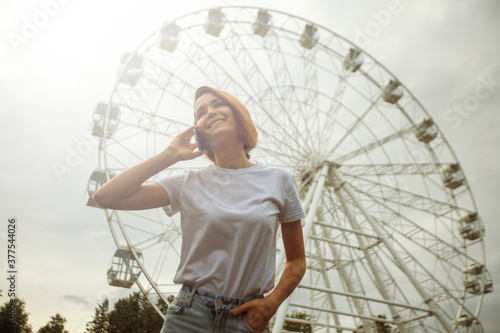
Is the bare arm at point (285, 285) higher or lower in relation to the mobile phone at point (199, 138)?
lower

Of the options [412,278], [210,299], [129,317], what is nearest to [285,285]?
[210,299]

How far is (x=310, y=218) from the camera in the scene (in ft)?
32.4

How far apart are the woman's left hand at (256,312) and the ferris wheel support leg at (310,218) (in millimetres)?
6314

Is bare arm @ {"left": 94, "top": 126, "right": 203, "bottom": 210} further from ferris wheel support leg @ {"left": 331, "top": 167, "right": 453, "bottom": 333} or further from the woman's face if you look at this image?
ferris wheel support leg @ {"left": 331, "top": 167, "right": 453, "bottom": 333}

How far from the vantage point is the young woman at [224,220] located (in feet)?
5.18

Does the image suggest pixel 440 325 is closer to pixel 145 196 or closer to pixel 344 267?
pixel 344 267

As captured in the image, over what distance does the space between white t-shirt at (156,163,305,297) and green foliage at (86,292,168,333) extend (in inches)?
1521

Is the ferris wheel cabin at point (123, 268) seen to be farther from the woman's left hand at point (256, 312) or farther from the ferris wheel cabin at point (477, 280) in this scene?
the ferris wheel cabin at point (477, 280)

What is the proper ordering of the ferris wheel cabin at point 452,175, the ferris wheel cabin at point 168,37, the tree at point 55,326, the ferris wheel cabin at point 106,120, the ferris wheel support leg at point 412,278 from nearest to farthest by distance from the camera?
the ferris wheel support leg at point 412,278 → the ferris wheel cabin at point 106,120 → the ferris wheel cabin at point 168,37 → the ferris wheel cabin at point 452,175 → the tree at point 55,326

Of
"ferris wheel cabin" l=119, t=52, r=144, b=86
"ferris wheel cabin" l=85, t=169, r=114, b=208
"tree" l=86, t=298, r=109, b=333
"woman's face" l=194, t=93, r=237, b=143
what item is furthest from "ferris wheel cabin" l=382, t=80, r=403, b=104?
"tree" l=86, t=298, r=109, b=333

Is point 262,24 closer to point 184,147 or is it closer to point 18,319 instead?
point 184,147

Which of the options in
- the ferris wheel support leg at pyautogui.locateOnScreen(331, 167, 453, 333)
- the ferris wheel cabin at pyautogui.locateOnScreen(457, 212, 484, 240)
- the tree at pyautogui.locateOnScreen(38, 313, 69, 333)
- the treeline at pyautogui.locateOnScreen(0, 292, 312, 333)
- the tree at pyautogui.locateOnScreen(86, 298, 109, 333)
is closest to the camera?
the ferris wheel support leg at pyautogui.locateOnScreen(331, 167, 453, 333)

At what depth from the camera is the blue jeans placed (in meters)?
1.54

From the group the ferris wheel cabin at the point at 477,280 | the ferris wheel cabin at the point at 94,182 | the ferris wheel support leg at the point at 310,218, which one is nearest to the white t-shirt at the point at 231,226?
the ferris wheel support leg at the point at 310,218
